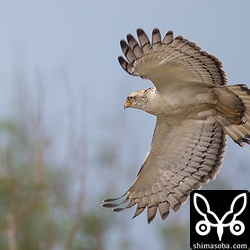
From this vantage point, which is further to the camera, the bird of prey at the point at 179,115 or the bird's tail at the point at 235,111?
the bird's tail at the point at 235,111

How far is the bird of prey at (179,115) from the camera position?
27.5ft

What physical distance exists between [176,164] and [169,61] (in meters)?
1.57

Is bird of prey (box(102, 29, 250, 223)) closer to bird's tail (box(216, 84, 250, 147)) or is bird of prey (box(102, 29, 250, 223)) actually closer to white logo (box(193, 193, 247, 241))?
bird's tail (box(216, 84, 250, 147))

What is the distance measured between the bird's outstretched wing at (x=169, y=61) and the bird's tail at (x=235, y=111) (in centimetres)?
18

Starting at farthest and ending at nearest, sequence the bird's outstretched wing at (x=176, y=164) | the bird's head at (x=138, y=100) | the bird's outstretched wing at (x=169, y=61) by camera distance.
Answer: the bird's outstretched wing at (x=176, y=164) → the bird's head at (x=138, y=100) → the bird's outstretched wing at (x=169, y=61)

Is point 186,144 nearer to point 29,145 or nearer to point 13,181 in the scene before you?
point 13,181

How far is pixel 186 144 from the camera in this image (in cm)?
948

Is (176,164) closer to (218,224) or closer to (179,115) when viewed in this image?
(179,115)

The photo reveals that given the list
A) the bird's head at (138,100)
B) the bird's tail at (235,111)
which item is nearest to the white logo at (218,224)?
the bird's tail at (235,111)

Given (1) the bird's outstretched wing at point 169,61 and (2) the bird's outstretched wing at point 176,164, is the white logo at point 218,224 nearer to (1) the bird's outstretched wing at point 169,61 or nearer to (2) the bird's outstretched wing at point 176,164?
(2) the bird's outstretched wing at point 176,164

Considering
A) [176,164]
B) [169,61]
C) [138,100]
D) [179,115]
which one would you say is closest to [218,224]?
[176,164]

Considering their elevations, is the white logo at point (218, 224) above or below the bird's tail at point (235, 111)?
below

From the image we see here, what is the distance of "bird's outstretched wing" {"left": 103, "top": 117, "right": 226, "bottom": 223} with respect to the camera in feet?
30.7

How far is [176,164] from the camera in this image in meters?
9.54
